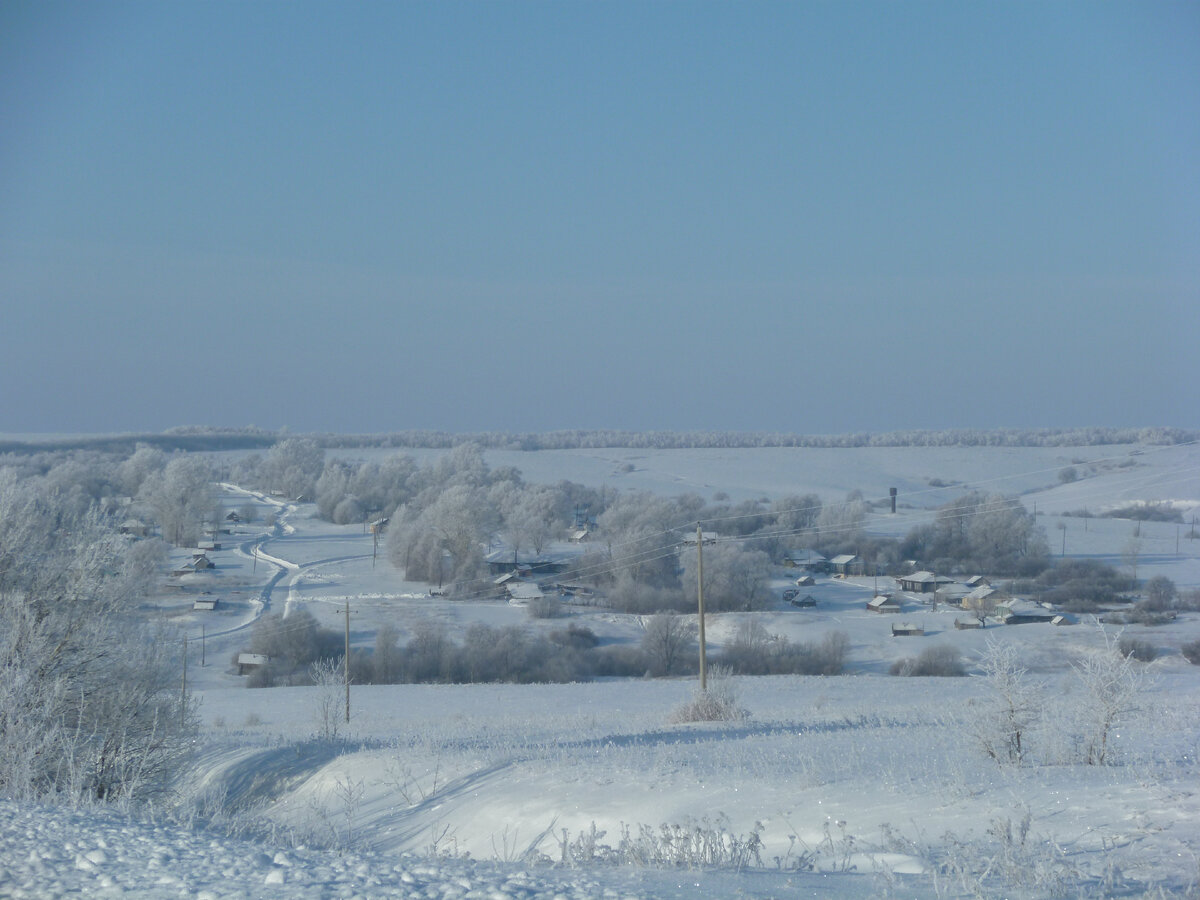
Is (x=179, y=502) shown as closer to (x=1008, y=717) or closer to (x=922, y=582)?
(x=922, y=582)

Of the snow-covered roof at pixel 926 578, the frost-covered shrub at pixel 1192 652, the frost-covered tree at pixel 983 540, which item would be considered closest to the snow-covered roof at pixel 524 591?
the snow-covered roof at pixel 926 578

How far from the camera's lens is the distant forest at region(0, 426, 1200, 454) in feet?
279

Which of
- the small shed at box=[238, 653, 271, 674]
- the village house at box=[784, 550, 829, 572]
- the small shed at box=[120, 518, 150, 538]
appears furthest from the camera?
the village house at box=[784, 550, 829, 572]

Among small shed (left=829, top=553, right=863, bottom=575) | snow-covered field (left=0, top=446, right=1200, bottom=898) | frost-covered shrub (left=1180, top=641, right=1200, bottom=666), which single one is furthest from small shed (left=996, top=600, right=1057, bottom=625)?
small shed (left=829, top=553, right=863, bottom=575)

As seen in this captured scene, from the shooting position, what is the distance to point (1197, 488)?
4278 centimetres

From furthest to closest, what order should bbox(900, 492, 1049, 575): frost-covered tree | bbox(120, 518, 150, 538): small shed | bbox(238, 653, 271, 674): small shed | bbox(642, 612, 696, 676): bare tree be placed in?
bbox(900, 492, 1049, 575): frost-covered tree, bbox(642, 612, 696, 676): bare tree, bbox(238, 653, 271, 674): small shed, bbox(120, 518, 150, 538): small shed

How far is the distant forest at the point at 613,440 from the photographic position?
85.1 meters

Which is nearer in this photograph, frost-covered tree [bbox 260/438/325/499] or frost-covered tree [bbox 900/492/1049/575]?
frost-covered tree [bbox 900/492/1049/575]

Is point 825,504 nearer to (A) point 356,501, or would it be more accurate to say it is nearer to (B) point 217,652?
(A) point 356,501

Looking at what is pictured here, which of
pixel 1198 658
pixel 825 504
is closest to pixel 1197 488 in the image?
pixel 1198 658

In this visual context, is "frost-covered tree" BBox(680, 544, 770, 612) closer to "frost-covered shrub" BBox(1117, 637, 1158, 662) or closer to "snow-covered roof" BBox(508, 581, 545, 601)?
"snow-covered roof" BBox(508, 581, 545, 601)

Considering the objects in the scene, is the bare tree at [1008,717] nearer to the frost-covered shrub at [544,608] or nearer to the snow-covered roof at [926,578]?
the frost-covered shrub at [544,608]

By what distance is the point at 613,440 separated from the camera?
145 metres

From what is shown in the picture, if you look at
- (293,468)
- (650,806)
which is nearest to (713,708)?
(650,806)
